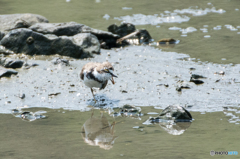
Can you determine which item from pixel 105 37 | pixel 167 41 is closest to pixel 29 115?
pixel 105 37

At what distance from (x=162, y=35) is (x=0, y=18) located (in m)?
5.57

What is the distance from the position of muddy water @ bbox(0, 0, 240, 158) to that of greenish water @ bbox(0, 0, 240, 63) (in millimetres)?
54

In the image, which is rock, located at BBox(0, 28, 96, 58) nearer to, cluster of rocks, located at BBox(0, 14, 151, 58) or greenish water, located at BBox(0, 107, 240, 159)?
cluster of rocks, located at BBox(0, 14, 151, 58)

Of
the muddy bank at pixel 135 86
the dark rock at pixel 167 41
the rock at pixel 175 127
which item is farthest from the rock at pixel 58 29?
the rock at pixel 175 127

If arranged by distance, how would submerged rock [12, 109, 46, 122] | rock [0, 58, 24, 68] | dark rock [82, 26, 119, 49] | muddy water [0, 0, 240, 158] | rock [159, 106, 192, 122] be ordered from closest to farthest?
muddy water [0, 0, 240, 158] < rock [159, 106, 192, 122] < submerged rock [12, 109, 46, 122] < rock [0, 58, 24, 68] < dark rock [82, 26, 119, 49]

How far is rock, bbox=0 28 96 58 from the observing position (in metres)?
9.78

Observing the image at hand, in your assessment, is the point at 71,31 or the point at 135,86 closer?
the point at 135,86

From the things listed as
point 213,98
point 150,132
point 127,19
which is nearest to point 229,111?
point 213,98

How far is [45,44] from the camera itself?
9992 mm

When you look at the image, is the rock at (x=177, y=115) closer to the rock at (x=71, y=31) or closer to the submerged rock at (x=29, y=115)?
the submerged rock at (x=29, y=115)

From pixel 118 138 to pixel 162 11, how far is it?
10.4m

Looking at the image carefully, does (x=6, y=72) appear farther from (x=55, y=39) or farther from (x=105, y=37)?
(x=105, y=37)

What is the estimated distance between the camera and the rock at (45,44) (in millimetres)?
9781

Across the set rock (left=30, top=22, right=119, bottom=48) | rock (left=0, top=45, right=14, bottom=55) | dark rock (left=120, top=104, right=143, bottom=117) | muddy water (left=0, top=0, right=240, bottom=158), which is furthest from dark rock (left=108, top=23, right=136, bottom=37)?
dark rock (left=120, top=104, right=143, bottom=117)
